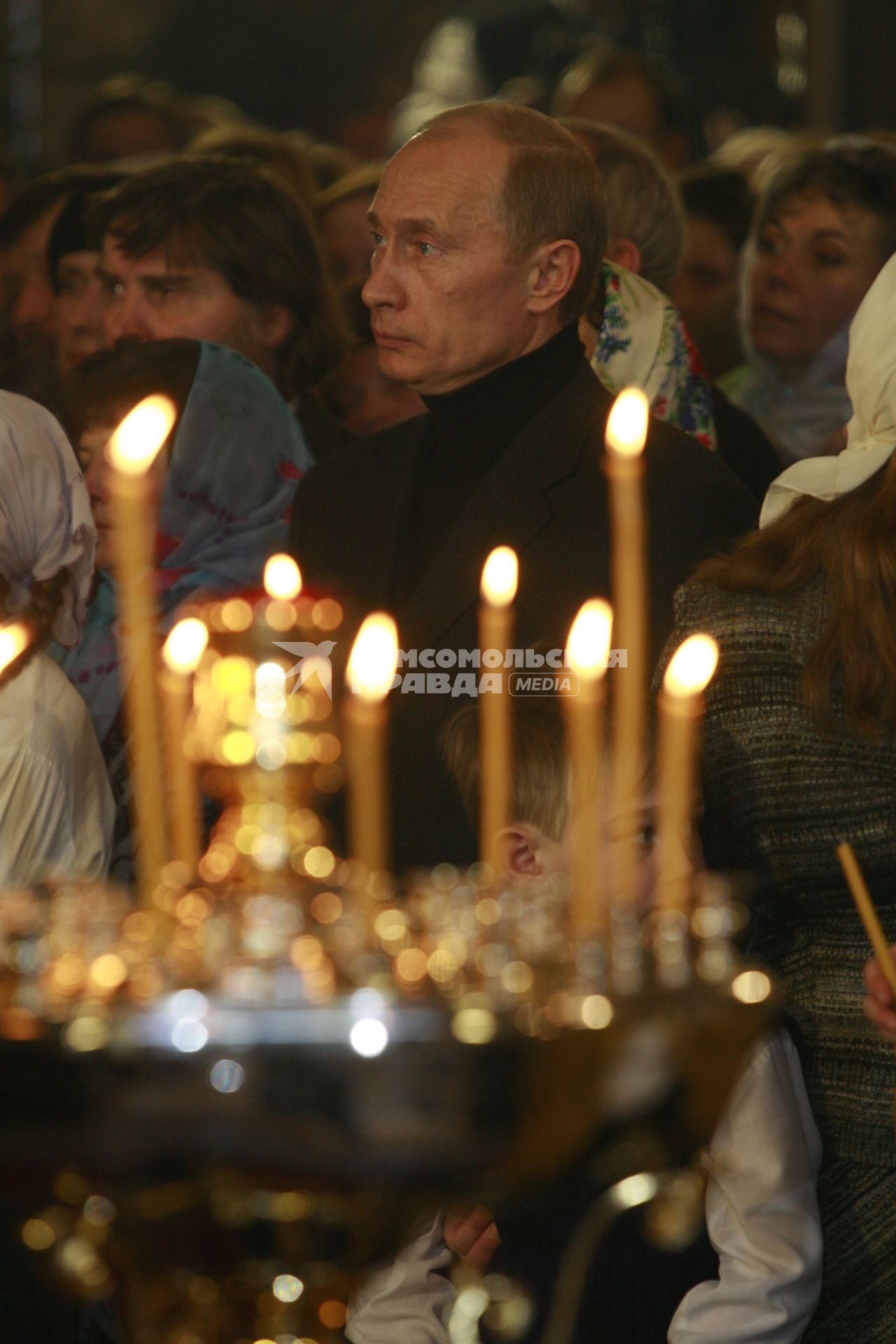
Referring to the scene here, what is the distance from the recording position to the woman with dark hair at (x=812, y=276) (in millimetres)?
3979

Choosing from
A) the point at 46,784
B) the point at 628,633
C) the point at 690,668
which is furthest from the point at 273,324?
the point at 628,633

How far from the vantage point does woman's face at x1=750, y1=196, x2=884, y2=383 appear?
399 centimetres

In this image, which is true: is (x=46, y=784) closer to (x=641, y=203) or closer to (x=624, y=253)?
(x=624, y=253)

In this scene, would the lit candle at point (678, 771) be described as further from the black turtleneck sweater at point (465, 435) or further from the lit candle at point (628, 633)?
the black turtleneck sweater at point (465, 435)

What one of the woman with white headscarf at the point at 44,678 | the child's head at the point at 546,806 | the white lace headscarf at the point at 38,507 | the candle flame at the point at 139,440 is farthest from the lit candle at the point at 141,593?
the white lace headscarf at the point at 38,507

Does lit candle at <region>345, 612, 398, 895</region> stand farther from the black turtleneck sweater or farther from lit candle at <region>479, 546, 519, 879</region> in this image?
the black turtleneck sweater

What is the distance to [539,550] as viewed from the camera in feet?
9.43

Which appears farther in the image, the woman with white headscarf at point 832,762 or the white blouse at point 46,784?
the white blouse at point 46,784

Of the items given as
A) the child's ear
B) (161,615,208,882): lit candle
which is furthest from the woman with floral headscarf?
(161,615,208,882): lit candle

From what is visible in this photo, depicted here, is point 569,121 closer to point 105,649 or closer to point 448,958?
point 105,649

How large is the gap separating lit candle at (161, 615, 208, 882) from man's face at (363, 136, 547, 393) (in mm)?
1568

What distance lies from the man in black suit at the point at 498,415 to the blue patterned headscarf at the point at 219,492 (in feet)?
1.24

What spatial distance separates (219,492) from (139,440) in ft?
7.28

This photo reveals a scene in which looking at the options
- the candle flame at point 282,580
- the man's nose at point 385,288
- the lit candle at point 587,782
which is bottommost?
the lit candle at point 587,782
